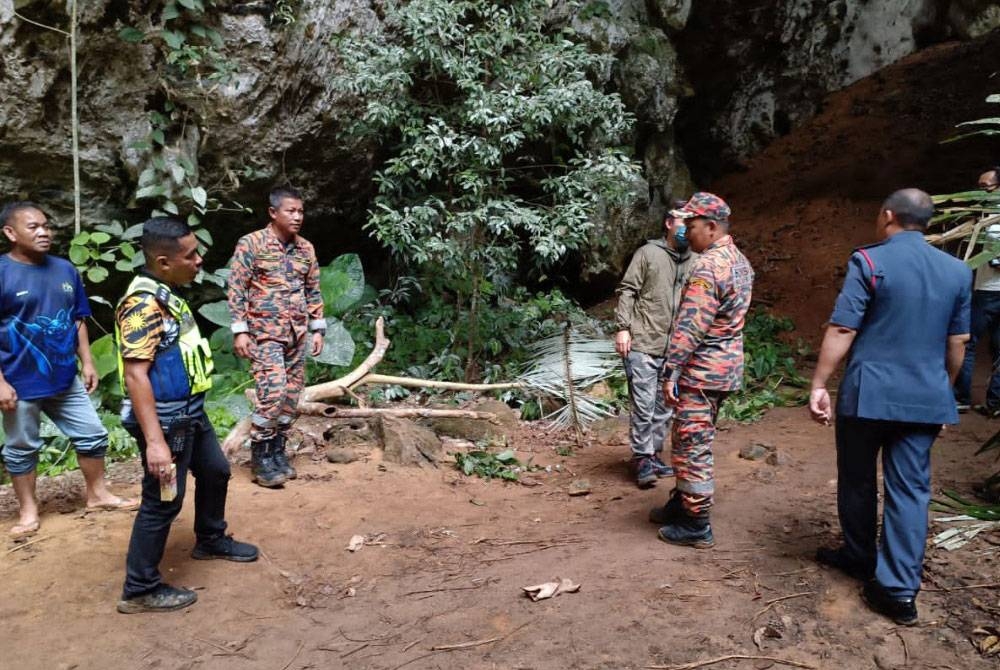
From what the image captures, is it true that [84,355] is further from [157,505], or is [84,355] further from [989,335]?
[989,335]

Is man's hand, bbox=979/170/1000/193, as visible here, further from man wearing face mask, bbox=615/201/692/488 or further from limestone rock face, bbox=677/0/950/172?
limestone rock face, bbox=677/0/950/172

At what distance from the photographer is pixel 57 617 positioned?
117 inches

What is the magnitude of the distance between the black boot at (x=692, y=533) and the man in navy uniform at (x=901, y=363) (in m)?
0.78

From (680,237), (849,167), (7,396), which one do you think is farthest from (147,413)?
(849,167)

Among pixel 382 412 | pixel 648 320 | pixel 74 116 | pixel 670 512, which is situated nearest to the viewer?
pixel 670 512

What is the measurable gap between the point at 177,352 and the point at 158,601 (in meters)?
1.13

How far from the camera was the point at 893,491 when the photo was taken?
2.91 metres

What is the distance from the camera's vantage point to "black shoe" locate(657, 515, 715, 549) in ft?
11.7

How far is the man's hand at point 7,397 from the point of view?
3455 mm

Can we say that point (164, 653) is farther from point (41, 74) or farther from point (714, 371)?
point (41, 74)

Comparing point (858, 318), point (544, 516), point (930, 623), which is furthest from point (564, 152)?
point (930, 623)

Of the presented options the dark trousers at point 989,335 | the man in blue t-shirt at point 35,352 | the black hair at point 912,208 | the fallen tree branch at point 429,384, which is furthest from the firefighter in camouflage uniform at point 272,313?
the dark trousers at point 989,335

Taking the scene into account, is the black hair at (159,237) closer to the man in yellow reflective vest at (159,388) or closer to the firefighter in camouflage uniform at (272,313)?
the man in yellow reflective vest at (159,388)

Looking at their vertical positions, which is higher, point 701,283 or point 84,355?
point 701,283
